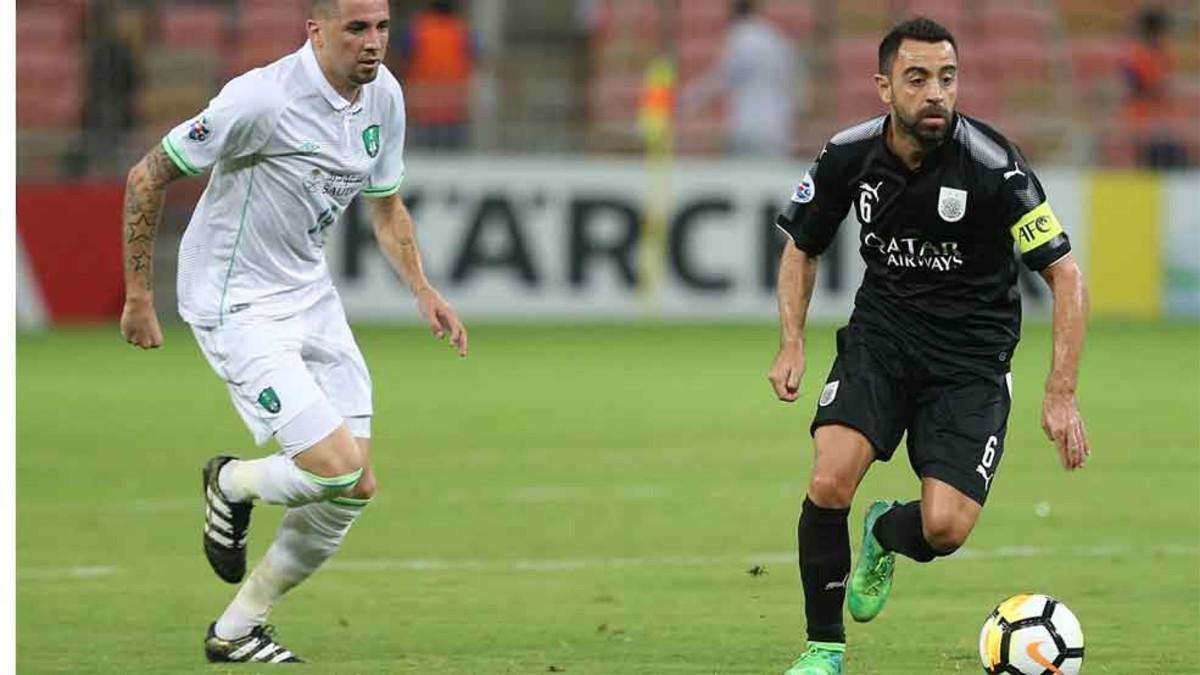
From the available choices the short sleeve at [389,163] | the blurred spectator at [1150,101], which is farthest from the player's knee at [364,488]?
the blurred spectator at [1150,101]

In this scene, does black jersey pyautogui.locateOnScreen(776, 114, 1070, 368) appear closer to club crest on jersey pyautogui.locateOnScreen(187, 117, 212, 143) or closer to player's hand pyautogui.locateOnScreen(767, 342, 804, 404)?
player's hand pyautogui.locateOnScreen(767, 342, 804, 404)

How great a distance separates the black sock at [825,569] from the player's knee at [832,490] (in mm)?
22

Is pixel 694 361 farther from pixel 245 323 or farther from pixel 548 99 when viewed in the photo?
pixel 245 323

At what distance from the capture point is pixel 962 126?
751cm

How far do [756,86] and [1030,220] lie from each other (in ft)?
56.4

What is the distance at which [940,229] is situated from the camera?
24.7 feet

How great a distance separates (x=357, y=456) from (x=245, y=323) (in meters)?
0.58

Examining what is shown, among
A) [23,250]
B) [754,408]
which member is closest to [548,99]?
[23,250]

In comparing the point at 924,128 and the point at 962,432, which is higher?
the point at 924,128

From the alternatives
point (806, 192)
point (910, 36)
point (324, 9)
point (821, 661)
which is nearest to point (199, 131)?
point (324, 9)

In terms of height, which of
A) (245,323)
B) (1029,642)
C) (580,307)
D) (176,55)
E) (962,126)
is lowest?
(580,307)

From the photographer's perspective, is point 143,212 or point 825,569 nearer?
point 825,569

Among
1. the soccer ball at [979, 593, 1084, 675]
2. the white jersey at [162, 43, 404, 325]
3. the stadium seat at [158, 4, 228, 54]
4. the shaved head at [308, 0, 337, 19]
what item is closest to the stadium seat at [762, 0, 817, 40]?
the stadium seat at [158, 4, 228, 54]

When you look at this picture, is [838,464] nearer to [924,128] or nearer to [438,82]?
[924,128]
